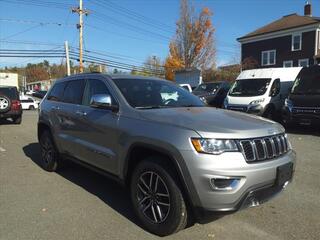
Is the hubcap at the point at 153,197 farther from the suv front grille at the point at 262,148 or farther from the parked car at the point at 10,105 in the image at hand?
the parked car at the point at 10,105

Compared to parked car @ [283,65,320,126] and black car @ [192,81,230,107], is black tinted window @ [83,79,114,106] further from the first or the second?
black car @ [192,81,230,107]

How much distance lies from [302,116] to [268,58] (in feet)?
111

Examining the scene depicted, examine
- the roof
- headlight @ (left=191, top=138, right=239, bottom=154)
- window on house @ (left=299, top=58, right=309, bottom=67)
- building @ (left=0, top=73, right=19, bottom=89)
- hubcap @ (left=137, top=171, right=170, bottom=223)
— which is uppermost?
the roof

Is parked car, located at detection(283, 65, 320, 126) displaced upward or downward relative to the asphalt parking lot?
upward

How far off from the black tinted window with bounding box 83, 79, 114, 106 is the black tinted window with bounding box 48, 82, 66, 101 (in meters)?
1.10

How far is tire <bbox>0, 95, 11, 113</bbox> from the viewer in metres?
15.9

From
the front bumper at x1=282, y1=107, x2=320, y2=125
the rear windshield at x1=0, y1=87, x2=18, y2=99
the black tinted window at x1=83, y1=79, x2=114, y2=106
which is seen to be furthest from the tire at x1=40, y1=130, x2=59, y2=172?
the rear windshield at x1=0, y1=87, x2=18, y2=99

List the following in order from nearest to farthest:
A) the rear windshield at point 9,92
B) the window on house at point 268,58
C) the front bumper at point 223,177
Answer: the front bumper at point 223,177, the rear windshield at point 9,92, the window on house at point 268,58

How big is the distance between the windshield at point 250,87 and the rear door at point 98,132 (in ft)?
32.4

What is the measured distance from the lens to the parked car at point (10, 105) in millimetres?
15938

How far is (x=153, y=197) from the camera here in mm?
4484

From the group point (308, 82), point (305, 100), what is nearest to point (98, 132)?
point (305, 100)

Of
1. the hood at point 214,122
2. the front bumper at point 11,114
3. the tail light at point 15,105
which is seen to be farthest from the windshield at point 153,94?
the tail light at point 15,105

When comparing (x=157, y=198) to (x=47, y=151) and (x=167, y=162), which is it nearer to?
(x=167, y=162)
